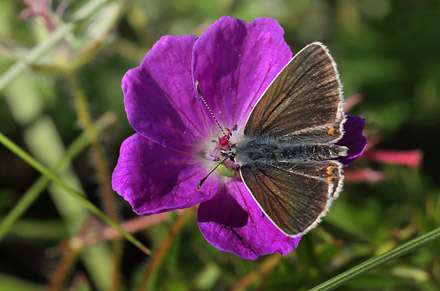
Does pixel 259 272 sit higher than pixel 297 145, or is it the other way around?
pixel 297 145

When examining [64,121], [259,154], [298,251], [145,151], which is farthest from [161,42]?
[64,121]

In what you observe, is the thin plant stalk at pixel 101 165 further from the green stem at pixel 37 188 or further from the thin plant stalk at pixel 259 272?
the thin plant stalk at pixel 259 272

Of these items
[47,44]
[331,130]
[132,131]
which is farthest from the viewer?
[132,131]

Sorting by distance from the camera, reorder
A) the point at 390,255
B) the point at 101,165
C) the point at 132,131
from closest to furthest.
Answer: the point at 390,255 < the point at 101,165 < the point at 132,131

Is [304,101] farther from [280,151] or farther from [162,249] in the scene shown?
[162,249]

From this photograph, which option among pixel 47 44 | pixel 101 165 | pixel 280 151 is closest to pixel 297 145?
pixel 280 151

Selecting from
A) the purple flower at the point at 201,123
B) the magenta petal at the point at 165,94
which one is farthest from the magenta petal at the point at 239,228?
the magenta petal at the point at 165,94
